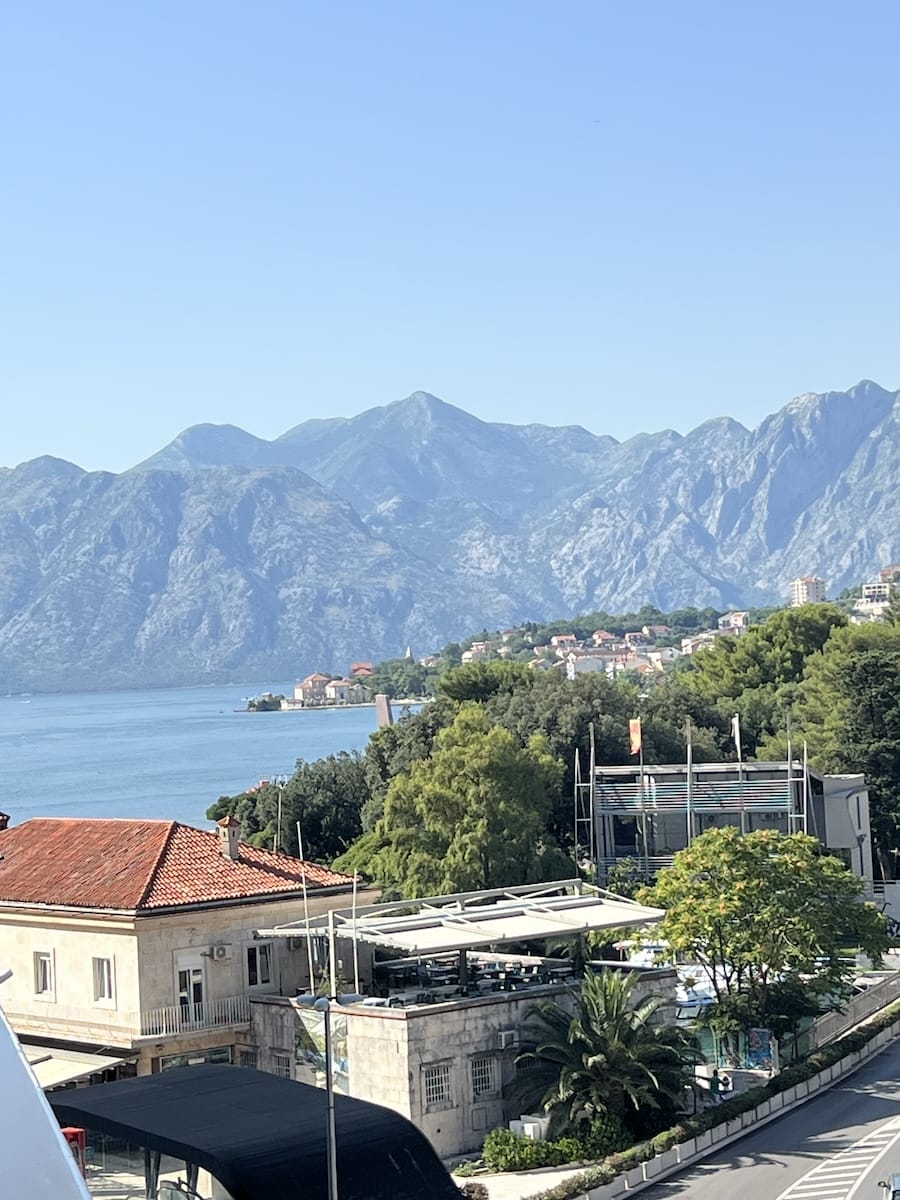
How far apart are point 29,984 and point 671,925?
524 inches


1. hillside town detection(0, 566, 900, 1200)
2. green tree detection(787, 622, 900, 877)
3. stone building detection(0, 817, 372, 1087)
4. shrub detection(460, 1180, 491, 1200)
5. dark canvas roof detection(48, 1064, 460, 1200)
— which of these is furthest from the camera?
green tree detection(787, 622, 900, 877)

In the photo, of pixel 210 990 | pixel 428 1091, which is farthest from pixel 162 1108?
pixel 210 990

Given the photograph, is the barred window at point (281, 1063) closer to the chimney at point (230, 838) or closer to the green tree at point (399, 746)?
the chimney at point (230, 838)

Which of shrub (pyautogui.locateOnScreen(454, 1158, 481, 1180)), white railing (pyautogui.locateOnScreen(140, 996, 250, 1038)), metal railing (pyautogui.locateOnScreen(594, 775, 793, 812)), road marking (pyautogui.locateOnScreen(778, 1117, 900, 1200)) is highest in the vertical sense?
metal railing (pyautogui.locateOnScreen(594, 775, 793, 812))

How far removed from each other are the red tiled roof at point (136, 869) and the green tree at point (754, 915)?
23.9ft

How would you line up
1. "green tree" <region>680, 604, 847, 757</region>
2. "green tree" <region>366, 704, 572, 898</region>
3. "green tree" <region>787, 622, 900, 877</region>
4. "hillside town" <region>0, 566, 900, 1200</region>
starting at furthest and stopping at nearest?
"green tree" <region>680, 604, 847, 757</region>, "green tree" <region>787, 622, 900, 877</region>, "green tree" <region>366, 704, 572, 898</region>, "hillside town" <region>0, 566, 900, 1200</region>

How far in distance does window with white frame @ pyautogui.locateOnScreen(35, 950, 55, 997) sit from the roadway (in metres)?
13.4

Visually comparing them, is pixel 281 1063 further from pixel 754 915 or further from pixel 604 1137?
pixel 754 915

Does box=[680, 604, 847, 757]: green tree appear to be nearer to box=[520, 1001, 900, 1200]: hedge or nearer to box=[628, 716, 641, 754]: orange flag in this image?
box=[628, 716, 641, 754]: orange flag

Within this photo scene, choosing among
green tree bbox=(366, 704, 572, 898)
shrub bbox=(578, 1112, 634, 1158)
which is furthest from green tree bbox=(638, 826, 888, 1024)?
green tree bbox=(366, 704, 572, 898)

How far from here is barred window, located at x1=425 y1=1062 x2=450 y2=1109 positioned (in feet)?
97.5

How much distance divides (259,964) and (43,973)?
4479 millimetres

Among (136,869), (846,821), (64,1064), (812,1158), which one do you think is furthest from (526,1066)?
(846,821)

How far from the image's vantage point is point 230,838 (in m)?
35.6
